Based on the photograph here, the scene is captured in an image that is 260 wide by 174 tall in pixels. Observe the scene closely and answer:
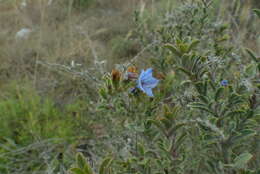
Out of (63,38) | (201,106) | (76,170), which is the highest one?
(63,38)

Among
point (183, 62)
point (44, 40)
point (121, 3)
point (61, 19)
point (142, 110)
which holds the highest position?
point (121, 3)

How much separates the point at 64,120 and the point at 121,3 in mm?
2593

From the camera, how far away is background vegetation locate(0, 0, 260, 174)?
845 millimetres

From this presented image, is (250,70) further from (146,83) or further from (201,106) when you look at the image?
(146,83)

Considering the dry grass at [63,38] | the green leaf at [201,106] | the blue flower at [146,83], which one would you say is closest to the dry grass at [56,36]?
the dry grass at [63,38]

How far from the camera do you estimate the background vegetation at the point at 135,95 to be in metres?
0.84

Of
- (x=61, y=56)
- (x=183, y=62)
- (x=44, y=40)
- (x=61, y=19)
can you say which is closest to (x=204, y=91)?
(x=183, y=62)

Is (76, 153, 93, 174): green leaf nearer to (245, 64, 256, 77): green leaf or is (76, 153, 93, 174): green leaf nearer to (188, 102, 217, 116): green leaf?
(188, 102, 217, 116): green leaf

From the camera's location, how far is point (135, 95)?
35.6 inches

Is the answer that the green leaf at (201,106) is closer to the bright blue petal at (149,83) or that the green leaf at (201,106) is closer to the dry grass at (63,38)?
the bright blue petal at (149,83)

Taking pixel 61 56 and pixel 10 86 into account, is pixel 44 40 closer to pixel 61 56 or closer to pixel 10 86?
pixel 61 56

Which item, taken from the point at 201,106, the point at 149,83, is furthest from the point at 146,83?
the point at 201,106

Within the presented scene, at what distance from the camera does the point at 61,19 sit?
3.91m

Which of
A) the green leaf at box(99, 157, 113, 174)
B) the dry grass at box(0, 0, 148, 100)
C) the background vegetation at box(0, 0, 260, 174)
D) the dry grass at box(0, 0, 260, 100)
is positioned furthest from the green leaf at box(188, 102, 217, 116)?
the dry grass at box(0, 0, 148, 100)
